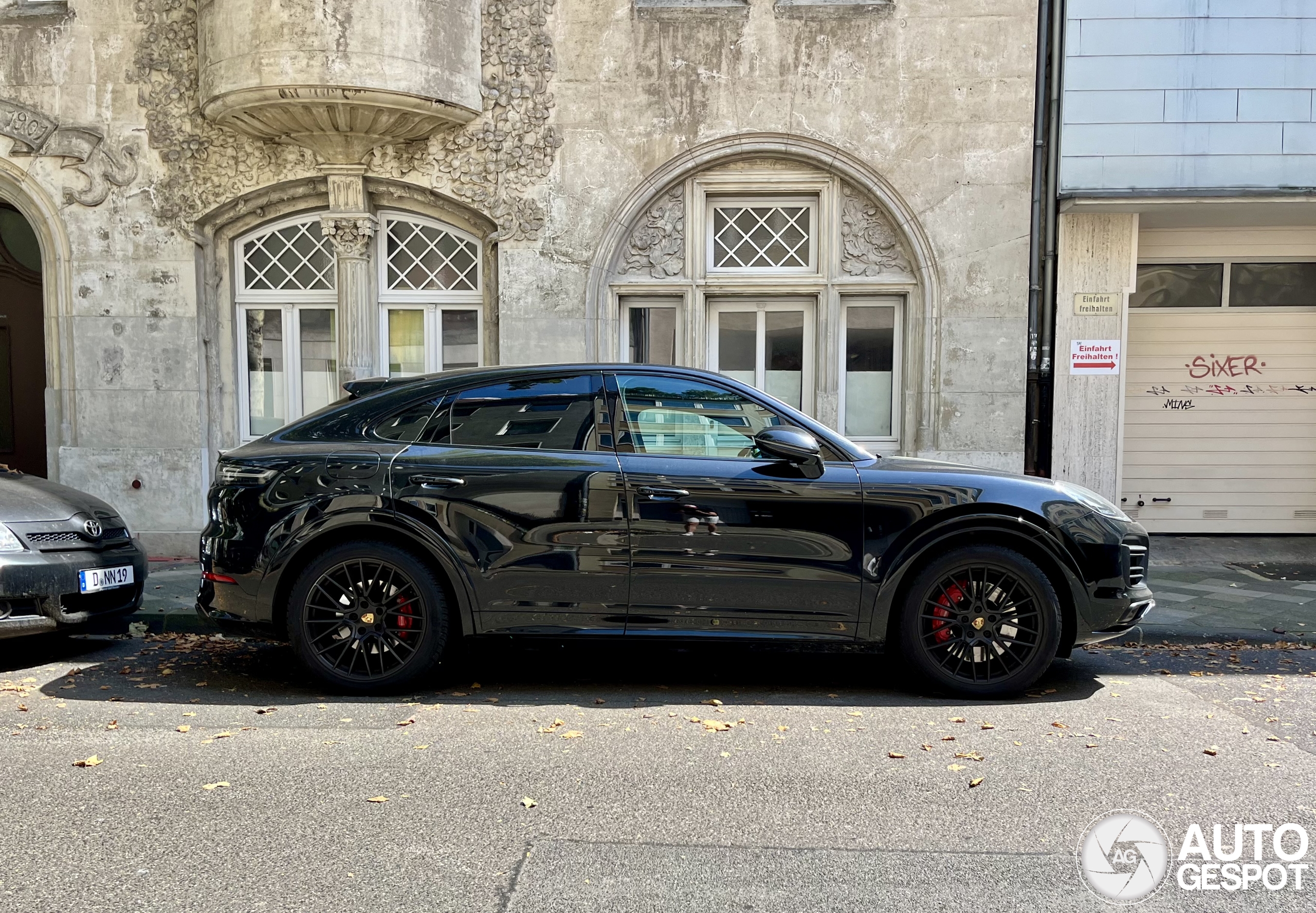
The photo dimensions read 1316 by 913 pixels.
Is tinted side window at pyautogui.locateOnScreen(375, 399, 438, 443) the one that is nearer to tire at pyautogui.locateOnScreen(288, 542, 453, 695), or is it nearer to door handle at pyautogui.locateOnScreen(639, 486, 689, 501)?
tire at pyautogui.locateOnScreen(288, 542, 453, 695)

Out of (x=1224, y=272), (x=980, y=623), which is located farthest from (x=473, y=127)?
(x=1224, y=272)

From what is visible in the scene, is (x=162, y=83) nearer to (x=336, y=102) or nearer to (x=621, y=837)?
(x=336, y=102)

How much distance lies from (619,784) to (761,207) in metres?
7.50

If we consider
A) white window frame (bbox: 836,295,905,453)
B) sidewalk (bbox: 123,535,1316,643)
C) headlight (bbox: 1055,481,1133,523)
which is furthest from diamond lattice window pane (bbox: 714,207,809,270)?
headlight (bbox: 1055,481,1133,523)

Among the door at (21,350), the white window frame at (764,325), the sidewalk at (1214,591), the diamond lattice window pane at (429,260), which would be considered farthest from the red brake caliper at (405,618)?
the door at (21,350)

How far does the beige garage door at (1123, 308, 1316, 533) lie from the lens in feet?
34.7

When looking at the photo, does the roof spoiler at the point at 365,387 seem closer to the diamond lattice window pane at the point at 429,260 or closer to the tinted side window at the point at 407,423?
the tinted side window at the point at 407,423

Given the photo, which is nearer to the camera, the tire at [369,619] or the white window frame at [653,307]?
the tire at [369,619]

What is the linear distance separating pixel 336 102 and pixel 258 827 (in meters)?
7.57

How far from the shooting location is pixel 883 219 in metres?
10.2

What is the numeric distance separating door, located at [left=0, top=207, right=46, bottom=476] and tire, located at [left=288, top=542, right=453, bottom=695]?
7694mm

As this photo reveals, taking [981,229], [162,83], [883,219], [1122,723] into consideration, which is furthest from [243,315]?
[1122,723]

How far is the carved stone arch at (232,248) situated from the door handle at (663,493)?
5586 mm

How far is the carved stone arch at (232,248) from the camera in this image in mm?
10234
